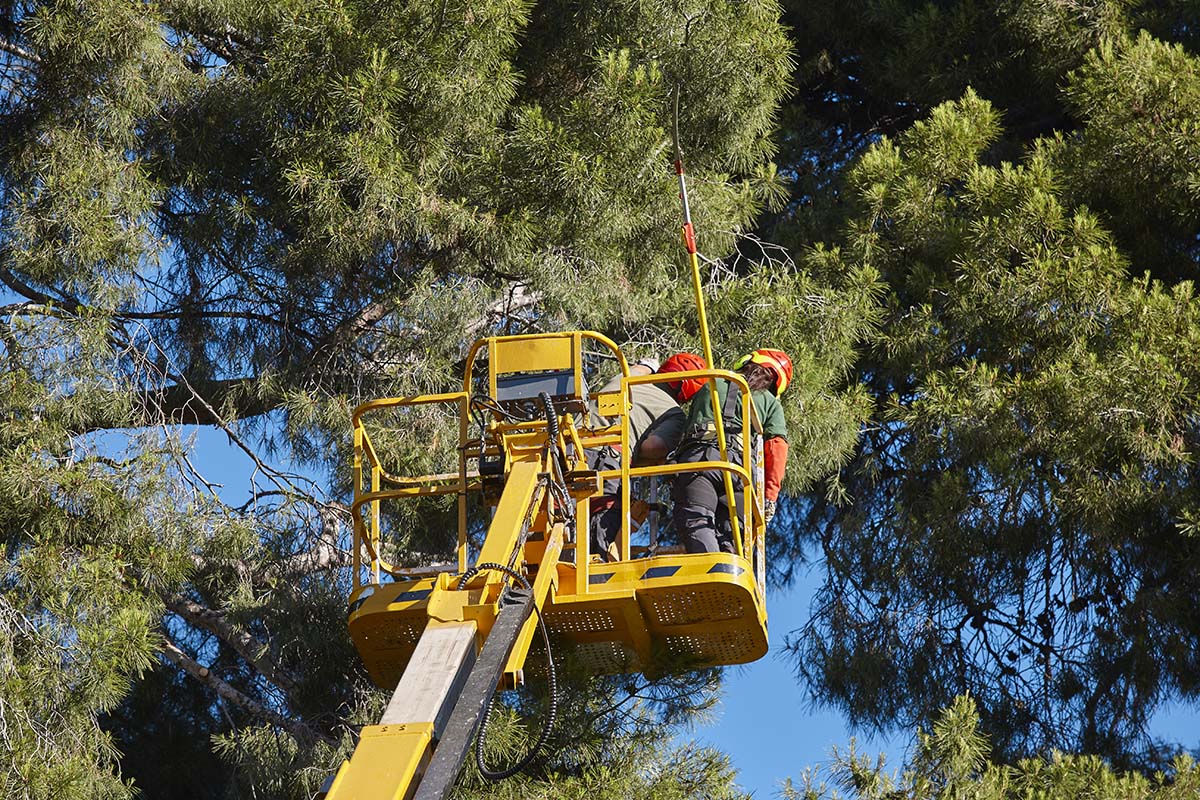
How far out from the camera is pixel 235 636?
8.57m

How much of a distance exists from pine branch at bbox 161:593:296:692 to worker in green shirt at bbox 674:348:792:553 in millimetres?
2635

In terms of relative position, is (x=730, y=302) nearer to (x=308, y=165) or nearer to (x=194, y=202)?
(x=308, y=165)

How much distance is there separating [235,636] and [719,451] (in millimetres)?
3034

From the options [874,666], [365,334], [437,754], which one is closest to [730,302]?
[365,334]

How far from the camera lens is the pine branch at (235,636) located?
856 centimetres

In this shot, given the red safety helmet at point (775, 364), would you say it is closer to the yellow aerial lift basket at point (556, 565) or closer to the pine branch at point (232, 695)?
the yellow aerial lift basket at point (556, 565)

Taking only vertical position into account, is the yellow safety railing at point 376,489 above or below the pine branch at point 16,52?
below

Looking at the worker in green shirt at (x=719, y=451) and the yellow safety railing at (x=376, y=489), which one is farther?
the worker in green shirt at (x=719, y=451)

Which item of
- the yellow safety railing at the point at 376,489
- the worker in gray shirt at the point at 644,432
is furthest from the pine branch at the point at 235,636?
the worker in gray shirt at the point at 644,432

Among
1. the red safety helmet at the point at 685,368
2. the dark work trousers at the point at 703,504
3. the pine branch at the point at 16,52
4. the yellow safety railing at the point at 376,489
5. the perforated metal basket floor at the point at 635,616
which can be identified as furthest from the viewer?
the pine branch at the point at 16,52

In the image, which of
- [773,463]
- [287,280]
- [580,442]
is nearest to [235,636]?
[287,280]

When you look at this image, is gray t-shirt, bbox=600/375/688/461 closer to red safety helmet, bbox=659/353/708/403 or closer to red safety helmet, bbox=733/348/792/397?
red safety helmet, bbox=659/353/708/403

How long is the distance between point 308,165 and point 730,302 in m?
2.30

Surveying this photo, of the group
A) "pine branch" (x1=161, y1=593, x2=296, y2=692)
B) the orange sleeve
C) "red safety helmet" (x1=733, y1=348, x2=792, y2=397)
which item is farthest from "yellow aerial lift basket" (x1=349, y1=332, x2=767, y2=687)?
"pine branch" (x1=161, y1=593, x2=296, y2=692)
